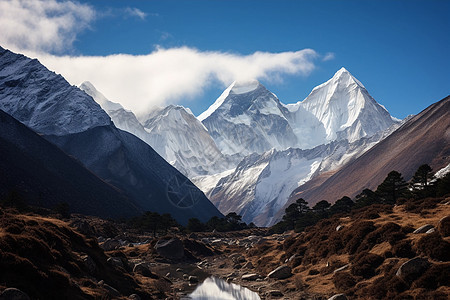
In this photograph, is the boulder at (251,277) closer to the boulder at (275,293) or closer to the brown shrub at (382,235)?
the boulder at (275,293)

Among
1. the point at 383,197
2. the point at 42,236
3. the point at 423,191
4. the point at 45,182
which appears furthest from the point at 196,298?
the point at 45,182

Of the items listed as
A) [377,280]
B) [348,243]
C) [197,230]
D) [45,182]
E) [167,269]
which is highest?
[45,182]

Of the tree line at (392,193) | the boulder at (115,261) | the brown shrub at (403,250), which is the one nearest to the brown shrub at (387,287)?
the brown shrub at (403,250)

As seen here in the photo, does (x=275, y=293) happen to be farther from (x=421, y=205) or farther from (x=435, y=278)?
(x=421, y=205)

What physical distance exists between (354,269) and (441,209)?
17.8 metres

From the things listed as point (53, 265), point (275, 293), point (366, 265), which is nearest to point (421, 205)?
point (366, 265)

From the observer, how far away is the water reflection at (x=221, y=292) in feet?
164

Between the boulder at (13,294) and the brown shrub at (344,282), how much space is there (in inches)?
1157

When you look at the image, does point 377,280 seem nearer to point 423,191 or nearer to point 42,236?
point 42,236

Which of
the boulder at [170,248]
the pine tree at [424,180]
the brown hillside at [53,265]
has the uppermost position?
the boulder at [170,248]

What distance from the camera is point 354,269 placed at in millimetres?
42281

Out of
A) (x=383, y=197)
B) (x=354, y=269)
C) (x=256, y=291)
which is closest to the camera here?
(x=354, y=269)

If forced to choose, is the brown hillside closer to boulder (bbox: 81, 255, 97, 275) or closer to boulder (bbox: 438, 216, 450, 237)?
boulder (bbox: 81, 255, 97, 275)

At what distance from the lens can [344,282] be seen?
41250 millimetres
